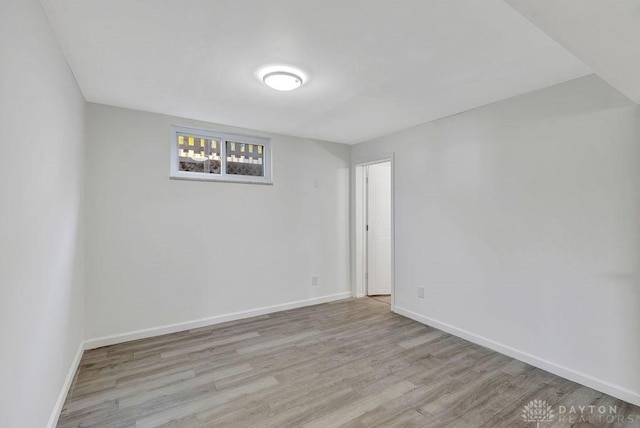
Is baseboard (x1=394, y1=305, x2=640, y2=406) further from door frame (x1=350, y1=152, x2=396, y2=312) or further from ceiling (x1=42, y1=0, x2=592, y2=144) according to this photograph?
ceiling (x1=42, y1=0, x2=592, y2=144)

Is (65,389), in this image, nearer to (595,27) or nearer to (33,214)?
(33,214)

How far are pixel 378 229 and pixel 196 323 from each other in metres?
2.89

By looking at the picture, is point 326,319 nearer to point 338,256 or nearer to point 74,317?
point 338,256

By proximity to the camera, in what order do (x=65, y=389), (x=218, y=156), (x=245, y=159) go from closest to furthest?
(x=65, y=389) < (x=218, y=156) < (x=245, y=159)

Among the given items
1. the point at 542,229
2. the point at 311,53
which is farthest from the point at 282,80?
the point at 542,229

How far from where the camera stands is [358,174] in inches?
176

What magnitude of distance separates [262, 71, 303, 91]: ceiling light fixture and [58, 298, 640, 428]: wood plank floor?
2318 millimetres

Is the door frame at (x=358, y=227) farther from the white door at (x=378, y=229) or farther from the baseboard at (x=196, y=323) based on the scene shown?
the baseboard at (x=196, y=323)

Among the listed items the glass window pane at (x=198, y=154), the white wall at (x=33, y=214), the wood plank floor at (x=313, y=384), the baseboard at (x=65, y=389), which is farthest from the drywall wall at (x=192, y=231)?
the white wall at (x=33, y=214)

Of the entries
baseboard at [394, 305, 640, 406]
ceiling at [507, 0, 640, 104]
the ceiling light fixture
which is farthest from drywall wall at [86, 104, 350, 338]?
ceiling at [507, 0, 640, 104]

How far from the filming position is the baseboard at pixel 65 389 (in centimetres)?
178

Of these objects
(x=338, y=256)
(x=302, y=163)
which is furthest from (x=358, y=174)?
(x=338, y=256)

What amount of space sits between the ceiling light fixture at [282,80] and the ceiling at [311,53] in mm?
95

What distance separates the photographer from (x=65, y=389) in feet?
6.80
